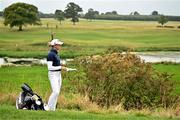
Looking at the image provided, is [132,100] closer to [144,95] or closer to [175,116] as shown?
[144,95]

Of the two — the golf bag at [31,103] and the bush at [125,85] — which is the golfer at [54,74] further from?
the bush at [125,85]

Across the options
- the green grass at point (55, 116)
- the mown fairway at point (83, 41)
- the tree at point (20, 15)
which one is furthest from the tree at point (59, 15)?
the green grass at point (55, 116)

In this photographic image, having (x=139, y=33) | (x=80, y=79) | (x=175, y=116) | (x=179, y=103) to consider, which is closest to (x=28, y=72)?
(x=80, y=79)

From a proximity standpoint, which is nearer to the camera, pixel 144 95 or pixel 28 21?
pixel 144 95

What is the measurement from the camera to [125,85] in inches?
674

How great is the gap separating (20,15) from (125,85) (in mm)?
79476

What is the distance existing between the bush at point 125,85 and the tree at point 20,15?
76.0 meters

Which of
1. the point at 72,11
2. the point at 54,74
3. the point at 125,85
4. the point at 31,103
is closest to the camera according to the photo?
the point at 31,103

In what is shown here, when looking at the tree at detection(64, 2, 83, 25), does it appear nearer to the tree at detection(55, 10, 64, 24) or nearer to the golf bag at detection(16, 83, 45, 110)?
the tree at detection(55, 10, 64, 24)

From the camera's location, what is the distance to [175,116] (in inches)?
537

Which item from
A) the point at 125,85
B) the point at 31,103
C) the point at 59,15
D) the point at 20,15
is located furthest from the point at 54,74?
the point at 59,15

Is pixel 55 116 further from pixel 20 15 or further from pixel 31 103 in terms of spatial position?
pixel 20 15

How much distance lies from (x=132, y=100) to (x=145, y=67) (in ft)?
4.58

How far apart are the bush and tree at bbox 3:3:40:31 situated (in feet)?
249
